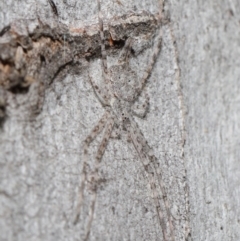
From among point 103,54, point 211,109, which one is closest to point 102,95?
point 103,54

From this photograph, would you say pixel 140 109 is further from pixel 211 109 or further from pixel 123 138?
pixel 211 109

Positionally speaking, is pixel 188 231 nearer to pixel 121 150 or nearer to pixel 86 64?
pixel 121 150

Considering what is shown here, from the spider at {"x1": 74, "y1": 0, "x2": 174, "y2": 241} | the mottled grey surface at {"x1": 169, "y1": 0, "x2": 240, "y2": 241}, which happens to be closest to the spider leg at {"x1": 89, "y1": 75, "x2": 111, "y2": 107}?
the spider at {"x1": 74, "y1": 0, "x2": 174, "y2": 241}

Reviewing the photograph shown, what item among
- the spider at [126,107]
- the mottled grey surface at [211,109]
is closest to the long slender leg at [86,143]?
the spider at [126,107]

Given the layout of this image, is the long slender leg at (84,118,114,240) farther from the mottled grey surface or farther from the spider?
the mottled grey surface

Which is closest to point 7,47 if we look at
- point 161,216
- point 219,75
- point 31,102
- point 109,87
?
point 31,102

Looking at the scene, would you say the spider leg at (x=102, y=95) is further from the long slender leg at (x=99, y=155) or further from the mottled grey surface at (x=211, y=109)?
the mottled grey surface at (x=211, y=109)

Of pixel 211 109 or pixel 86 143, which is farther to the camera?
pixel 211 109

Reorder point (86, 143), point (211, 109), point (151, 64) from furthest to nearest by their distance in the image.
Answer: point (211, 109)
point (151, 64)
point (86, 143)
